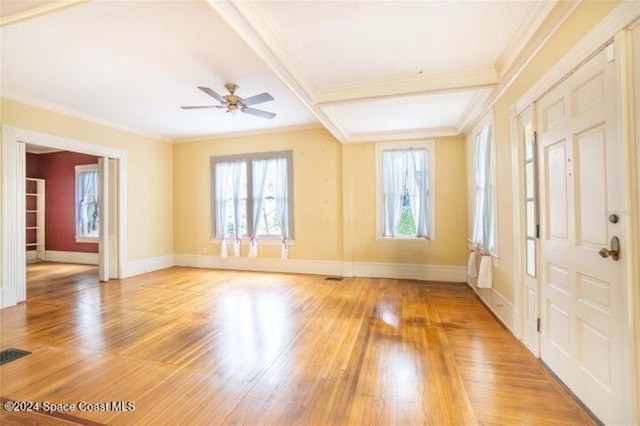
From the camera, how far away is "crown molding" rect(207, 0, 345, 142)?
2010 mm

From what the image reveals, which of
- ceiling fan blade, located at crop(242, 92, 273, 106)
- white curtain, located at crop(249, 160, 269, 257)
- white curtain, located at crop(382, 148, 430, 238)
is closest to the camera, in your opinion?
ceiling fan blade, located at crop(242, 92, 273, 106)

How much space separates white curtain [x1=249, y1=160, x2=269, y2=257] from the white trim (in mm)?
4624

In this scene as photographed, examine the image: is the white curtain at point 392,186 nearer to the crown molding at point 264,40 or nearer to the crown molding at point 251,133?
the crown molding at point 251,133

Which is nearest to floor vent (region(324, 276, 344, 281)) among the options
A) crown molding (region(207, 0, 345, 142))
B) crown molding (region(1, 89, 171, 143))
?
crown molding (region(207, 0, 345, 142))

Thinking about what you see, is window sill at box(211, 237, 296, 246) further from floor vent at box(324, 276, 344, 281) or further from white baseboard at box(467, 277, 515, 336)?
white baseboard at box(467, 277, 515, 336)

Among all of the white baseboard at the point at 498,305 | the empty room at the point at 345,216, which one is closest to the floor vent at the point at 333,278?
the empty room at the point at 345,216

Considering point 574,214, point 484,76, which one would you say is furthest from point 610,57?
point 484,76

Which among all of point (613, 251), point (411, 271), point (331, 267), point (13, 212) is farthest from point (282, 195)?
point (613, 251)

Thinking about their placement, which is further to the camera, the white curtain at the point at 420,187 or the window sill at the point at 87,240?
the window sill at the point at 87,240

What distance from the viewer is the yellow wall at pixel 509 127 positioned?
6.27 feet

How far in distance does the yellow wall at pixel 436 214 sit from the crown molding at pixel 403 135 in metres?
0.15

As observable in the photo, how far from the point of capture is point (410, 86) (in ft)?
10.8

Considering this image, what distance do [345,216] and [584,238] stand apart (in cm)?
387

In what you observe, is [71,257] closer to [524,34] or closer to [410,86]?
[410,86]
